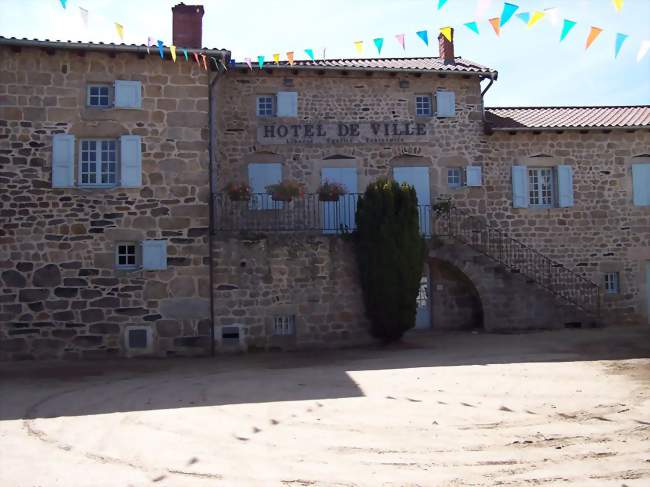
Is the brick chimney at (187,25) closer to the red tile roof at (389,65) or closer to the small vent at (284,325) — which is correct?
the red tile roof at (389,65)

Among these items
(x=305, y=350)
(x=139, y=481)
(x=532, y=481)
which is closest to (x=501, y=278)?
(x=305, y=350)

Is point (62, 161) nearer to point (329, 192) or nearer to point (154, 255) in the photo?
point (154, 255)

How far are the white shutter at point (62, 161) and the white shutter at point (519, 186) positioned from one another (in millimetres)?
9679

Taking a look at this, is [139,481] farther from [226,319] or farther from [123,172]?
[123,172]

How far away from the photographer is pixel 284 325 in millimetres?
12383

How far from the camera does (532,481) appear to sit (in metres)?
4.67

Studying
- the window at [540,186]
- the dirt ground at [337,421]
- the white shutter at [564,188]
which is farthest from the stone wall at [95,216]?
the white shutter at [564,188]

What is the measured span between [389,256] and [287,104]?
4544 millimetres

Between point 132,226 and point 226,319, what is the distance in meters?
2.48

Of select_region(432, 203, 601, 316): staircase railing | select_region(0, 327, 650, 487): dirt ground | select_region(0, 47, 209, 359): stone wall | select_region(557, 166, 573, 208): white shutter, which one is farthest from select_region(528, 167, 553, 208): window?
select_region(0, 47, 209, 359): stone wall

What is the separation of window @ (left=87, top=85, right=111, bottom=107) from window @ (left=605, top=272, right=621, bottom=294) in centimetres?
1186

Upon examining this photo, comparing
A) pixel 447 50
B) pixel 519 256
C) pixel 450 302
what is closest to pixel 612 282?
pixel 519 256

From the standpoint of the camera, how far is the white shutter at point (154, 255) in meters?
11.7

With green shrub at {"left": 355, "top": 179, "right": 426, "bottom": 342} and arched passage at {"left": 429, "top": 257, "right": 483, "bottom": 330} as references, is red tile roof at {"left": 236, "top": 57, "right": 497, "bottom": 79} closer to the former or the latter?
green shrub at {"left": 355, "top": 179, "right": 426, "bottom": 342}
